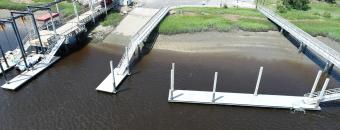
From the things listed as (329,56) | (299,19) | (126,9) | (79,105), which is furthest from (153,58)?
(299,19)

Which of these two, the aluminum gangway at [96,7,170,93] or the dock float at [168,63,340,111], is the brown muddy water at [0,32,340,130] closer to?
the dock float at [168,63,340,111]

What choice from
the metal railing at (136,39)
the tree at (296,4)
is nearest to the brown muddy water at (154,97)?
the metal railing at (136,39)

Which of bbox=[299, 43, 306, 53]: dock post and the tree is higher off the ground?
the tree

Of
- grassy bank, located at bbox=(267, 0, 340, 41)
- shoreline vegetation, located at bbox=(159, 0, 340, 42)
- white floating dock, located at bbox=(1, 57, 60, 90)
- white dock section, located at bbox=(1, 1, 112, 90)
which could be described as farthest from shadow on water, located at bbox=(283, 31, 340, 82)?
white floating dock, located at bbox=(1, 57, 60, 90)

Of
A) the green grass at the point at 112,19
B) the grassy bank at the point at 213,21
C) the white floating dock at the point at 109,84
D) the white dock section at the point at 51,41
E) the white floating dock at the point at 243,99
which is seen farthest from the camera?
the green grass at the point at 112,19

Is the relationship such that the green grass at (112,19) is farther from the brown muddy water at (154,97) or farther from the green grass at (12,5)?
the green grass at (12,5)

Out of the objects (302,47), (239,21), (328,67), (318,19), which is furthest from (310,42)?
(318,19)
